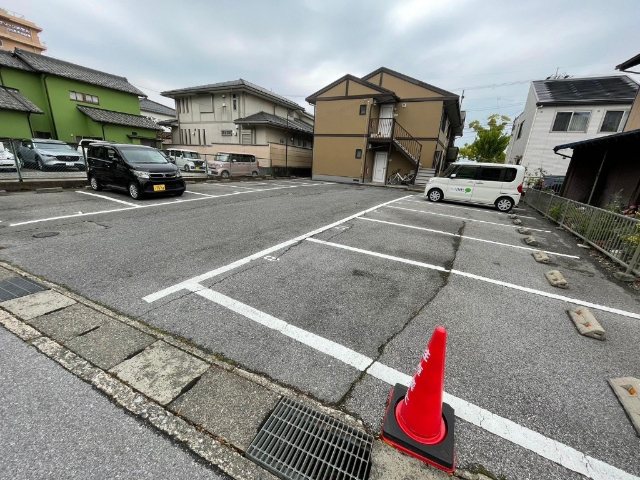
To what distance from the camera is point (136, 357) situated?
6.45ft

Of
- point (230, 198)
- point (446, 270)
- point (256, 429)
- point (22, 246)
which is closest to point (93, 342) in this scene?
point (256, 429)

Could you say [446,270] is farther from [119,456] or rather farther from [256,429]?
[119,456]

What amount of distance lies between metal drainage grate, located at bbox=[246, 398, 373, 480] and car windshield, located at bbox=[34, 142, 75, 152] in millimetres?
15567

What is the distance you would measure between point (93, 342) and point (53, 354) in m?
0.23

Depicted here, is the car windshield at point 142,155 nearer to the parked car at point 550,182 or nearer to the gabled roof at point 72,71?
the gabled roof at point 72,71

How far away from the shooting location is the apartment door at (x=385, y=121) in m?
16.8

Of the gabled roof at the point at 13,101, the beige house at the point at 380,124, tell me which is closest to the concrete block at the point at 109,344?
the beige house at the point at 380,124

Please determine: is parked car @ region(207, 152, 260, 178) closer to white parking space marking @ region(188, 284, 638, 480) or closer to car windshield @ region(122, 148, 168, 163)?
car windshield @ region(122, 148, 168, 163)

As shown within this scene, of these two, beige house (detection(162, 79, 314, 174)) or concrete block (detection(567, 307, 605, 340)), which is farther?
beige house (detection(162, 79, 314, 174))

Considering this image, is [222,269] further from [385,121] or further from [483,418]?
[385,121]

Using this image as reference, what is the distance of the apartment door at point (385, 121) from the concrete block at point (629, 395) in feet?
54.7

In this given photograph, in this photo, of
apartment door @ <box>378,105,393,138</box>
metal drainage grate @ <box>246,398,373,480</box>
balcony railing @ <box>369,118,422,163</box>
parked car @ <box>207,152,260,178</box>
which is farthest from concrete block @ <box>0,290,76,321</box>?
apartment door @ <box>378,105,393,138</box>

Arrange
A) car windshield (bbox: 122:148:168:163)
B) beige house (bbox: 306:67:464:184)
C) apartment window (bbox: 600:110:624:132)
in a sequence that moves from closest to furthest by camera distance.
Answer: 1. car windshield (bbox: 122:148:168:163)
2. apartment window (bbox: 600:110:624:132)
3. beige house (bbox: 306:67:464:184)

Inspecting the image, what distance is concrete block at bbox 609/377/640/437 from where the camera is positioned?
170cm
